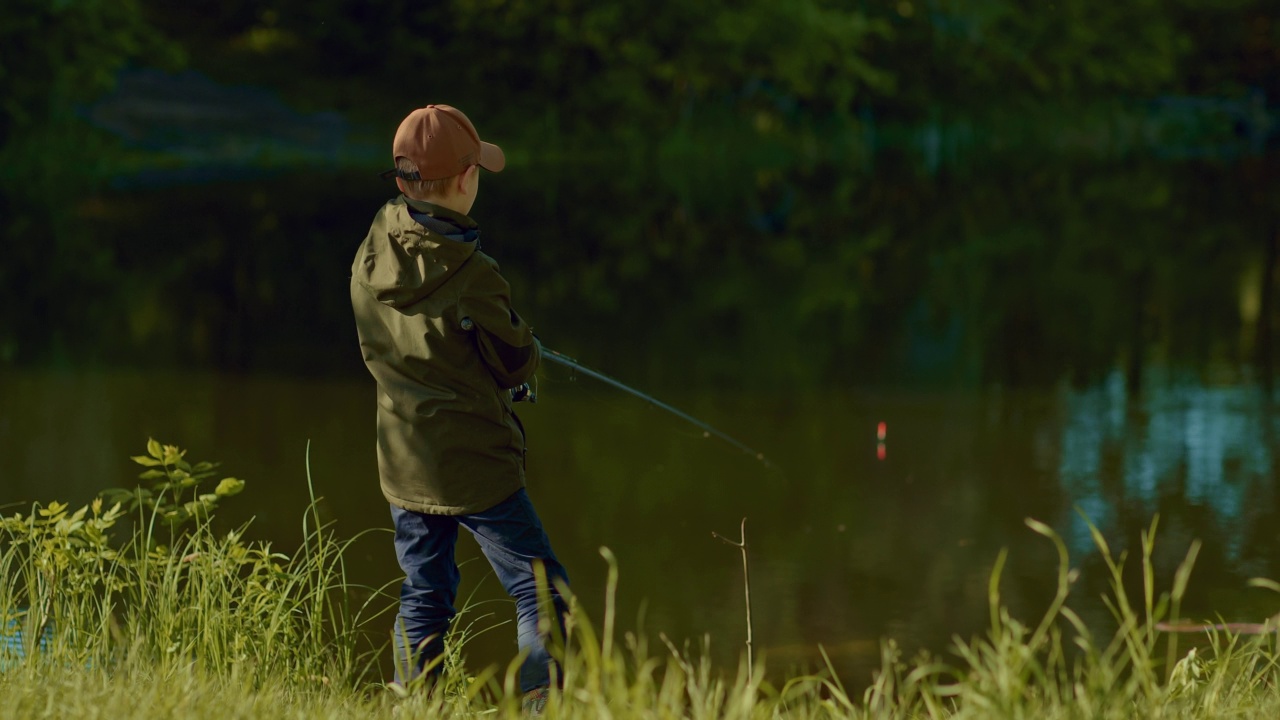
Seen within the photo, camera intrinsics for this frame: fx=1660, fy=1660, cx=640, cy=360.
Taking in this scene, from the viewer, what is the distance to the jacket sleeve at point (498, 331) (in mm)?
3129

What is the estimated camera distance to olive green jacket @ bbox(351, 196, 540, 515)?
10.3ft

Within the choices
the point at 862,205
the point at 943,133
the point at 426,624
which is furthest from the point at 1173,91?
the point at 426,624

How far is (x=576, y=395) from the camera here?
29.0ft

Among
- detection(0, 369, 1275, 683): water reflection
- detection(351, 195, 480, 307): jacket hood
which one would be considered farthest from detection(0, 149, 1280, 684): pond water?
detection(351, 195, 480, 307): jacket hood

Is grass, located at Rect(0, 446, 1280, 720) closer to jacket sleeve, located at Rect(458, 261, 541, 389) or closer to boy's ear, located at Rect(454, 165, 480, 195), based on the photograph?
jacket sleeve, located at Rect(458, 261, 541, 389)

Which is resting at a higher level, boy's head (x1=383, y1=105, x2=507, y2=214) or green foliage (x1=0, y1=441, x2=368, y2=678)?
boy's head (x1=383, y1=105, x2=507, y2=214)

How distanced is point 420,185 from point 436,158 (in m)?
0.06

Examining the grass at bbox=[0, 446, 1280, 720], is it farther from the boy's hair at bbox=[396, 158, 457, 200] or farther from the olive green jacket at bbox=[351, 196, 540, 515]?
the boy's hair at bbox=[396, 158, 457, 200]

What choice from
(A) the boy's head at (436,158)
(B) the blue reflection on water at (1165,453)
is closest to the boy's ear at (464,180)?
(A) the boy's head at (436,158)

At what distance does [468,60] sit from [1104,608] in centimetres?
2806

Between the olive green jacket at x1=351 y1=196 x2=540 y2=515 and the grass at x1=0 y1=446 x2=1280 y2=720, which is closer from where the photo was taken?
the grass at x1=0 y1=446 x2=1280 y2=720

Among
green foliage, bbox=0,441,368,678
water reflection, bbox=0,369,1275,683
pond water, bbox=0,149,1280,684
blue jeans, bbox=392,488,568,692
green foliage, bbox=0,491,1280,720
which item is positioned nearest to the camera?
green foliage, bbox=0,491,1280,720

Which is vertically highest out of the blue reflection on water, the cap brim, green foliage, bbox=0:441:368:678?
the cap brim

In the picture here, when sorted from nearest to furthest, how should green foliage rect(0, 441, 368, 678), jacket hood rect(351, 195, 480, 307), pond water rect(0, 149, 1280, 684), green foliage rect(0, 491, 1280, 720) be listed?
green foliage rect(0, 491, 1280, 720)
jacket hood rect(351, 195, 480, 307)
green foliage rect(0, 441, 368, 678)
pond water rect(0, 149, 1280, 684)
